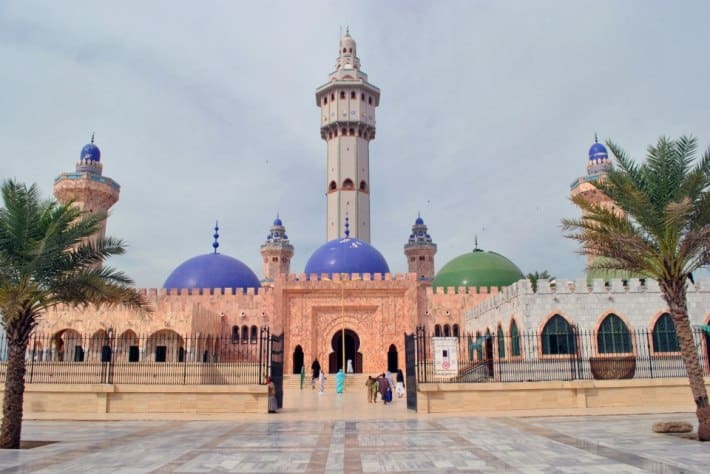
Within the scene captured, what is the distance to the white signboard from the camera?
16984 mm

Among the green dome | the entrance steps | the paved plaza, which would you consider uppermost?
the green dome

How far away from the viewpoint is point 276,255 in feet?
164

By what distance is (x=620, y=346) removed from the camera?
885 inches

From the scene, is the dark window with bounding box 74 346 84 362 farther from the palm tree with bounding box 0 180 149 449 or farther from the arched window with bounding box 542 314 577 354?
the arched window with bounding box 542 314 577 354

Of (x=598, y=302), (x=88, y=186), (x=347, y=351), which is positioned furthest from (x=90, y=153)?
(x=598, y=302)

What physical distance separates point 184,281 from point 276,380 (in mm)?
25385

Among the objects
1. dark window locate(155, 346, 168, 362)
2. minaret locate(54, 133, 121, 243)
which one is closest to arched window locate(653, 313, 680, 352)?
dark window locate(155, 346, 168, 362)

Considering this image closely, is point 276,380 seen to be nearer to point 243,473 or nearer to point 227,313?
point 243,473

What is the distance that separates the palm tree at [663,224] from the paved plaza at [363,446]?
111 inches

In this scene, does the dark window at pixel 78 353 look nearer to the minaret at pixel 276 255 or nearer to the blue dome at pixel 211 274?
the blue dome at pixel 211 274

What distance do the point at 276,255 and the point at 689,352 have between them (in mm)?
41216

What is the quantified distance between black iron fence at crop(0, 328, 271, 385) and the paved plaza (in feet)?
25.7

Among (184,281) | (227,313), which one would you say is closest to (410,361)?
(227,313)

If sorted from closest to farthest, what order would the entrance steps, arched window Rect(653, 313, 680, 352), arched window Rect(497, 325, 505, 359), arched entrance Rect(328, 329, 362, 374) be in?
arched window Rect(653, 313, 680, 352), arched window Rect(497, 325, 505, 359), the entrance steps, arched entrance Rect(328, 329, 362, 374)
